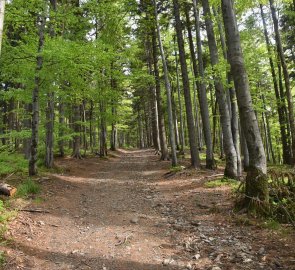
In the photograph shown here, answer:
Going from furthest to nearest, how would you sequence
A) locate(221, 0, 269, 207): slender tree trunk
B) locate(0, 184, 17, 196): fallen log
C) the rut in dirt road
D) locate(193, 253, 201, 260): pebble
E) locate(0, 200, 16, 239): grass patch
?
locate(0, 184, 17, 196): fallen log
locate(221, 0, 269, 207): slender tree trunk
locate(0, 200, 16, 239): grass patch
the rut in dirt road
locate(193, 253, 201, 260): pebble

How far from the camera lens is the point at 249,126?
24.8ft

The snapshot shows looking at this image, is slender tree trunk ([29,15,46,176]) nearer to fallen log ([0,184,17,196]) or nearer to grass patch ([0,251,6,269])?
fallen log ([0,184,17,196])

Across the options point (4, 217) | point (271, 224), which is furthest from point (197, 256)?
point (4, 217)

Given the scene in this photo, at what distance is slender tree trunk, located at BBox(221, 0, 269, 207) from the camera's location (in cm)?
717

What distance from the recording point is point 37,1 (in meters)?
11.2

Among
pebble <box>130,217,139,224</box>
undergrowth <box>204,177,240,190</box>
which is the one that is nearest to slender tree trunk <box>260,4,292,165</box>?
undergrowth <box>204,177,240,190</box>

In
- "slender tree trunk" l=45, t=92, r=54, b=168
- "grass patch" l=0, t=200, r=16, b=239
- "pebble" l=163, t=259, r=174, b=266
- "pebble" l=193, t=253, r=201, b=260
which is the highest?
"slender tree trunk" l=45, t=92, r=54, b=168

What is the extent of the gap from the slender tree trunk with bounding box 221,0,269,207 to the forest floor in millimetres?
890

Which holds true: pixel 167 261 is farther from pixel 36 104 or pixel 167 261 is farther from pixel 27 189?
pixel 36 104

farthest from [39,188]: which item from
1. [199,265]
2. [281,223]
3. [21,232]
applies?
[281,223]

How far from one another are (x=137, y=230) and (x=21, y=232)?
8.38ft

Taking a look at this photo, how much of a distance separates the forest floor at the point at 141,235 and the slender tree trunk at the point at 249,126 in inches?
35.0

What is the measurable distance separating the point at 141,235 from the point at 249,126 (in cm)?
389

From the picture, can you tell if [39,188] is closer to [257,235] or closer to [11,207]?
[11,207]
